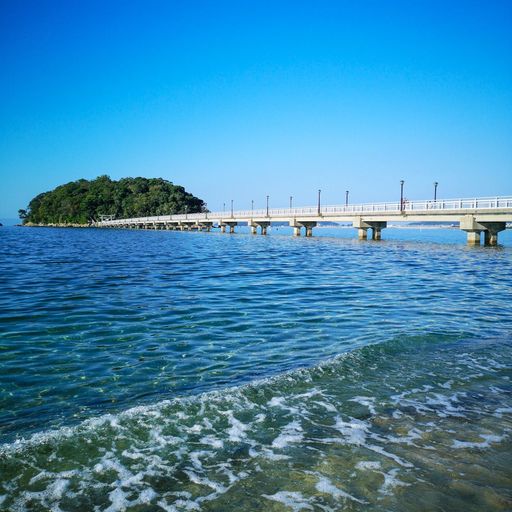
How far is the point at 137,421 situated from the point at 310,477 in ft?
7.29

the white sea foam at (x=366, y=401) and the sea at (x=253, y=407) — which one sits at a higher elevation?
the sea at (x=253, y=407)

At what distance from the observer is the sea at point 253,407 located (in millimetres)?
3820

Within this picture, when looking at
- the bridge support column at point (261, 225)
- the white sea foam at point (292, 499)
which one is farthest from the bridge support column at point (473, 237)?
the bridge support column at point (261, 225)

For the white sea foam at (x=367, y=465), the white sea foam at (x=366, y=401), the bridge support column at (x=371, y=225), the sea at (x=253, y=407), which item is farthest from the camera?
the bridge support column at (x=371, y=225)

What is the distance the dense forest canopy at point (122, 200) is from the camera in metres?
160

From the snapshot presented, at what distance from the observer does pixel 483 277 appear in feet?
63.3

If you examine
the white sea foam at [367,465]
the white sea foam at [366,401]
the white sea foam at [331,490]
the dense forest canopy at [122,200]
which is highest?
the dense forest canopy at [122,200]

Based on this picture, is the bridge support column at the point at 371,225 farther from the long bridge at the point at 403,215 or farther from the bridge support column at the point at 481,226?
the bridge support column at the point at 481,226

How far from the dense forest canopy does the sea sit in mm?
148545

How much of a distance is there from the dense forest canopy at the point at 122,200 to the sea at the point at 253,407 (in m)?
149

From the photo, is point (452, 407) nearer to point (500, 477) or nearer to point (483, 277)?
point (500, 477)

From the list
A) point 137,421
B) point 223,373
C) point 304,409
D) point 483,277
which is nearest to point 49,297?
point 223,373

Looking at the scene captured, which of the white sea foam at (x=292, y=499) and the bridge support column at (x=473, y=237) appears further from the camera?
the bridge support column at (x=473, y=237)

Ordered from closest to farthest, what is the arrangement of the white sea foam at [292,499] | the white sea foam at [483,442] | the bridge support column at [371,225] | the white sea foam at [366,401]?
the white sea foam at [292,499] < the white sea foam at [483,442] < the white sea foam at [366,401] < the bridge support column at [371,225]
